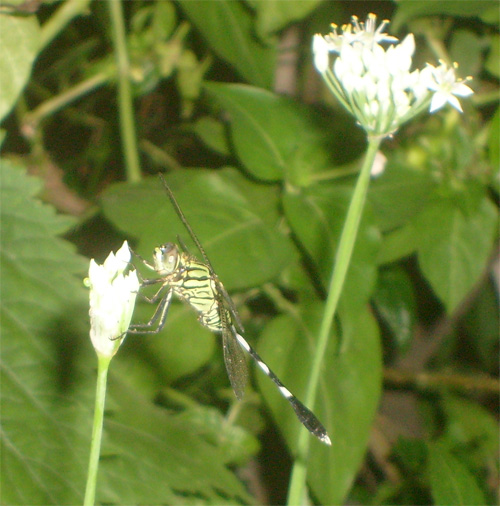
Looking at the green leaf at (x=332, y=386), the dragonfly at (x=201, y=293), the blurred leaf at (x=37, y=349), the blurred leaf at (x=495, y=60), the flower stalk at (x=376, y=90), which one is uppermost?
the flower stalk at (x=376, y=90)

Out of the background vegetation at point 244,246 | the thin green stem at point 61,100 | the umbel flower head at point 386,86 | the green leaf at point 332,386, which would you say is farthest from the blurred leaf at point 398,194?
the thin green stem at point 61,100

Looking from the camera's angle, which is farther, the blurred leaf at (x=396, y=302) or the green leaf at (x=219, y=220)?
the blurred leaf at (x=396, y=302)

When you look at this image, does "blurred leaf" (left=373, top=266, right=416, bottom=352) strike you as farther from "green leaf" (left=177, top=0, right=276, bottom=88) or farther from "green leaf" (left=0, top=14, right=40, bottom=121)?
"green leaf" (left=0, top=14, right=40, bottom=121)

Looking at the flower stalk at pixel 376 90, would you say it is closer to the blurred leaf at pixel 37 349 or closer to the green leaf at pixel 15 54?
the blurred leaf at pixel 37 349

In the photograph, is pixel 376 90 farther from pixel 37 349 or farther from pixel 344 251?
pixel 37 349

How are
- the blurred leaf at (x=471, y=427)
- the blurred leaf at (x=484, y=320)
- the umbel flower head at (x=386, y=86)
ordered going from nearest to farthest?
the umbel flower head at (x=386, y=86), the blurred leaf at (x=471, y=427), the blurred leaf at (x=484, y=320)

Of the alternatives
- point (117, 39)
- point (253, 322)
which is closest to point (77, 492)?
point (253, 322)

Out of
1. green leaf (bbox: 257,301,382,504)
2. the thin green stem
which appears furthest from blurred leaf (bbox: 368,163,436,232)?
the thin green stem

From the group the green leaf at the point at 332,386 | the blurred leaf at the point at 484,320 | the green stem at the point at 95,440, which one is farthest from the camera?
the blurred leaf at the point at 484,320
